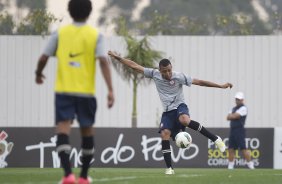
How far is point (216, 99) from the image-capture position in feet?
120

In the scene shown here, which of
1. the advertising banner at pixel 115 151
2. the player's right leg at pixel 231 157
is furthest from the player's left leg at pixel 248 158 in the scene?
the advertising banner at pixel 115 151

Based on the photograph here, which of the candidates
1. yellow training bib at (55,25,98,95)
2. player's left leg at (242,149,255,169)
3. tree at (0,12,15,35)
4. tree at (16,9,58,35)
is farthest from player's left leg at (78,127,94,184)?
tree at (0,12,15,35)

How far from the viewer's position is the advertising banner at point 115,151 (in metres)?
26.0

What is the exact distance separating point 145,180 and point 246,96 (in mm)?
22386

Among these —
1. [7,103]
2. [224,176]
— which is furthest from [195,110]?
[224,176]

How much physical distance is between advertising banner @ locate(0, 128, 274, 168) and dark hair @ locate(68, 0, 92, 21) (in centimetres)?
1456

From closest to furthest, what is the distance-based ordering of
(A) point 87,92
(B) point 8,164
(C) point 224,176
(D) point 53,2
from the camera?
(A) point 87,92 → (C) point 224,176 → (B) point 8,164 → (D) point 53,2

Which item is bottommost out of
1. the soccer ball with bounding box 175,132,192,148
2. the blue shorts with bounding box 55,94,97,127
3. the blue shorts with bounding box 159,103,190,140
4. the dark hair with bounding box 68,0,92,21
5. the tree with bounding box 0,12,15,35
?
the soccer ball with bounding box 175,132,192,148

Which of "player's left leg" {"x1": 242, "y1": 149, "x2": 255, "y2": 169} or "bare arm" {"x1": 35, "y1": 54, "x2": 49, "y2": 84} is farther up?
"bare arm" {"x1": 35, "y1": 54, "x2": 49, "y2": 84}

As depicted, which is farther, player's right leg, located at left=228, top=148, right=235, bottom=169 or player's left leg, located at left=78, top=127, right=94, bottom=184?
player's right leg, located at left=228, top=148, right=235, bottom=169

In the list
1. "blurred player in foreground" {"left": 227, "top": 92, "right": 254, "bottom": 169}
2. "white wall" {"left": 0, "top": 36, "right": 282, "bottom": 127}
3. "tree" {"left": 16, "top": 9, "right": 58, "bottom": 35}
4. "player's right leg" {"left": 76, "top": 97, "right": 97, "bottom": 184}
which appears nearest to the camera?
"player's right leg" {"left": 76, "top": 97, "right": 97, "bottom": 184}

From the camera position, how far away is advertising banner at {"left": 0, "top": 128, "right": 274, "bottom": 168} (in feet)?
85.3

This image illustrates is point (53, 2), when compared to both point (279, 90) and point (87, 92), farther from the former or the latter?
point (87, 92)

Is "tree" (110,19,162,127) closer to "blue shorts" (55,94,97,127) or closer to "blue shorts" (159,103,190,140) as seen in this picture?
"blue shorts" (159,103,190,140)
